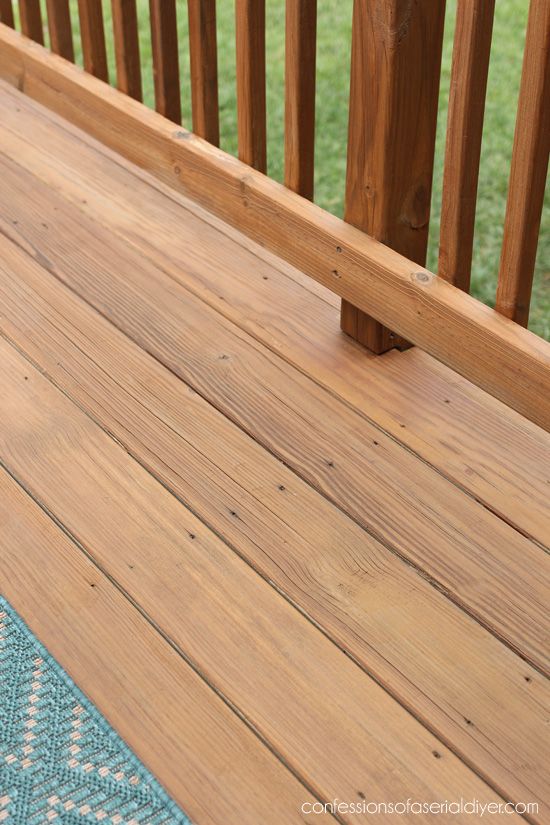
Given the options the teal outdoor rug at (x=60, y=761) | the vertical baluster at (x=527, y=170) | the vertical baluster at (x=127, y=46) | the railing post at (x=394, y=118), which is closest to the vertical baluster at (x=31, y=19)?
the vertical baluster at (x=127, y=46)

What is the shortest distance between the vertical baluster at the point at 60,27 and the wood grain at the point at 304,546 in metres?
0.65

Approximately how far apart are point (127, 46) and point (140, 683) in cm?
146

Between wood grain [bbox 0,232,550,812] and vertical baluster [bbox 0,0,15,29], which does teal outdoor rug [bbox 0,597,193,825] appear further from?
vertical baluster [bbox 0,0,15,29]

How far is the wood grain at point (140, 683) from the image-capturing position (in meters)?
1.38

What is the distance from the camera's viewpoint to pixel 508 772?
4.62 ft

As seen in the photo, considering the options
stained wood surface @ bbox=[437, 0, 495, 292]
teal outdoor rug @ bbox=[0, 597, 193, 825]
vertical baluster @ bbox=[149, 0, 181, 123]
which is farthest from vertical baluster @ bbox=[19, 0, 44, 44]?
teal outdoor rug @ bbox=[0, 597, 193, 825]

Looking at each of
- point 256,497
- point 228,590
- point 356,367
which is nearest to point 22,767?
point 228,590

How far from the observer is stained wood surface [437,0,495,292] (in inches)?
63.7

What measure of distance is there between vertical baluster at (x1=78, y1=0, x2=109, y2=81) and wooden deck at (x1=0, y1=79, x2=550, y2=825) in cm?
38

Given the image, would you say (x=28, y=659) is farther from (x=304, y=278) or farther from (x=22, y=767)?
(x=304, y=278)

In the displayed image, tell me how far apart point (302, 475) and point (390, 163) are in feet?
1.83

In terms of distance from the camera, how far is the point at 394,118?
1851mm

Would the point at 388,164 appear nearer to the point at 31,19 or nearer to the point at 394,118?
the point at 394,118

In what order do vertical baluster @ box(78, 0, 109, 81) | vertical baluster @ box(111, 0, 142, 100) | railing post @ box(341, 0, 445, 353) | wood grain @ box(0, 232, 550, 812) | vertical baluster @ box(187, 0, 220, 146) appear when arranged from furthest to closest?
vertical baluster @ box(78, 0, 109, 81) < vertical baluster @ box(111, 0, 142, 100) < vertical baluster @ box(187, 0, 220, 146) < railing post @ box(341, 0, 445, 353) < wood grain @ box(0, 232, 550, 812)
